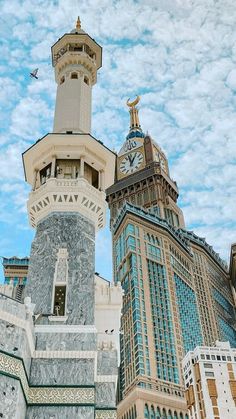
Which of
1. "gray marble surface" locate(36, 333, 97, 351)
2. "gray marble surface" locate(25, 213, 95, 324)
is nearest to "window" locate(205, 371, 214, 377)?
"gray marble surface" locate(25, 213, 95, 324)

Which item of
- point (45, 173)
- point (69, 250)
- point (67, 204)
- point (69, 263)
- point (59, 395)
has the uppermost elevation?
point (45, 173)

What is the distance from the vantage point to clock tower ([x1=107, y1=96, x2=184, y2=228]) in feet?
284

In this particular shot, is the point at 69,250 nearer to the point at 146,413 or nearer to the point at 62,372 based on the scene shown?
the point at 62,372

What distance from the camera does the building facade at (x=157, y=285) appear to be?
61469 mm

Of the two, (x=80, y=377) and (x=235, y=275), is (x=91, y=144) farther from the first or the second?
(x=235, y=275)

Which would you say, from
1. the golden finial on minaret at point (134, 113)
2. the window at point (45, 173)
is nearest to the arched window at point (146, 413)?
the window at point (45, 173)

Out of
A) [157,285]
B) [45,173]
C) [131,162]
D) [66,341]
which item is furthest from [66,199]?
[131,162]

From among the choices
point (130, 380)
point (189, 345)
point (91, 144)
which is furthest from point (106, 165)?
point (189, 345)

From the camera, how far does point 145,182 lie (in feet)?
288

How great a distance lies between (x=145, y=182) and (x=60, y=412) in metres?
76.4

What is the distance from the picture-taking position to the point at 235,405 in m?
54.6

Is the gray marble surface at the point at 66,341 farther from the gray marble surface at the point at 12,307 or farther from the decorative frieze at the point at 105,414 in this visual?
the decorative frieze at the point at 105,414

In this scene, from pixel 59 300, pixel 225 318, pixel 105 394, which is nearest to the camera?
pixel 105 394

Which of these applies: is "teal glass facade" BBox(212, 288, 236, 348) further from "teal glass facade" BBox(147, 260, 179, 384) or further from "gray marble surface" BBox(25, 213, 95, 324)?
"gray marble surface" BBox(25, 213, 95, 324)
